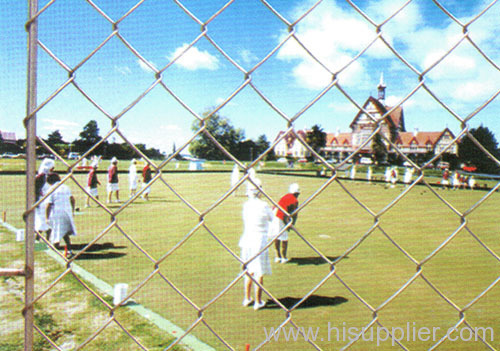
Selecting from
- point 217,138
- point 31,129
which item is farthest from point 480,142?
point 31,129

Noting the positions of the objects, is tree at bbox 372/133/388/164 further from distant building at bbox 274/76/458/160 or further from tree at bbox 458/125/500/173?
tree at bbox 458/125/500/173

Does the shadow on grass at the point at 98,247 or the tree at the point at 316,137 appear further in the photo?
the shadow on grass at the point at 98,247

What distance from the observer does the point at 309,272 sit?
5.19 meters

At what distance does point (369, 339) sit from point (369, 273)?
1841 mm

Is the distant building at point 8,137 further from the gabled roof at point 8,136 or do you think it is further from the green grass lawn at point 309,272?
the green grass lawn at point 309,272

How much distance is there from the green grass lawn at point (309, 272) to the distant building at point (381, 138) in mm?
160

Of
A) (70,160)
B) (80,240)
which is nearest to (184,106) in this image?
(70,160)

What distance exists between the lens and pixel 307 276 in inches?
197

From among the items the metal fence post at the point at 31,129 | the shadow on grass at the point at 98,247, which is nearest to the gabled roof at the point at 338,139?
the metal fence post at the point at 31,129

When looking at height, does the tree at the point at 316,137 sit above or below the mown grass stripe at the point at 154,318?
above

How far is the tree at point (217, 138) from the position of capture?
103 cm

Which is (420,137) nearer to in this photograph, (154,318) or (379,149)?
(379,149)

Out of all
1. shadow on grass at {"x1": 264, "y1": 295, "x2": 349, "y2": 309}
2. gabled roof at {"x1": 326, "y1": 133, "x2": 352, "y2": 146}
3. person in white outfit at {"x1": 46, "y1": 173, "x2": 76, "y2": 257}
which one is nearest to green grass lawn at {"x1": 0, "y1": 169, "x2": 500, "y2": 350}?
shadow on grass at {"x1": 264, "y1": 295, "x2": 349, "y2": 309}

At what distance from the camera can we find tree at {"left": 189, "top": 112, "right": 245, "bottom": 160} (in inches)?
40.6
